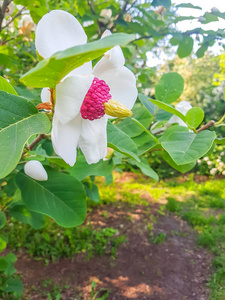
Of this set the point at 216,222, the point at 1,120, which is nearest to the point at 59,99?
the point at 1,120

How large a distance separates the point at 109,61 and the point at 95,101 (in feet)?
0.24

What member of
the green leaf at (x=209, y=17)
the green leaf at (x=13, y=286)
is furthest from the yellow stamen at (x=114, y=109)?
the green leaf at (x=13, y=286)

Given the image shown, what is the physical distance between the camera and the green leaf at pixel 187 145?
51 cm

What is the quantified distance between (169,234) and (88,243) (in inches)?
49.4

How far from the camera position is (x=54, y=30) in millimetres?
398

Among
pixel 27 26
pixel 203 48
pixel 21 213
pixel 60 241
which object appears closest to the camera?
pixel 21 213

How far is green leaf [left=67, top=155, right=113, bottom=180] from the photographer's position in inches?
34.6

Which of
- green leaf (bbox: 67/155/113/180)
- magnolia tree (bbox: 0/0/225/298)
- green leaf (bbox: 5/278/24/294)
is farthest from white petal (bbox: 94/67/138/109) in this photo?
green leaf (bbox: 5/278/24/294)

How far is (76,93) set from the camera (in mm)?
364

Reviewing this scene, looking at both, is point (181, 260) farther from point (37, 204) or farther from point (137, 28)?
point (37, 204)

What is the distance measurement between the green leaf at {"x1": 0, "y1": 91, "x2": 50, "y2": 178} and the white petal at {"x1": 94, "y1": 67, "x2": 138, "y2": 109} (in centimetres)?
12

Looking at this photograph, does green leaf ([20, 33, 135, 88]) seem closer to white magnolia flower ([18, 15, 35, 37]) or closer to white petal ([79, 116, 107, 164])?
white petal ([79, 116, 107, 164])

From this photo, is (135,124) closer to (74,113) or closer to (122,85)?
(122,85)

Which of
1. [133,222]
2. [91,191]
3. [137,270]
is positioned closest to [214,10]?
[91,191]
